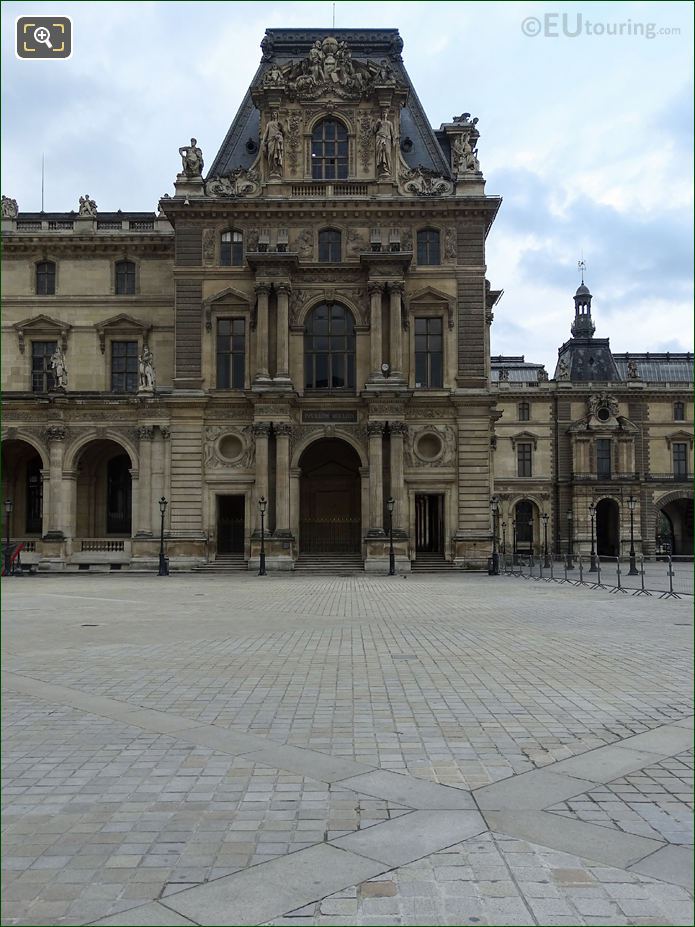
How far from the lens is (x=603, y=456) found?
78438 millimetres

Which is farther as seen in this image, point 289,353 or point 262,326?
point 289,353

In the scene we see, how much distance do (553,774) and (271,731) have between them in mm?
3018

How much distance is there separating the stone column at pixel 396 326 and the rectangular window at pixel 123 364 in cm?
1509

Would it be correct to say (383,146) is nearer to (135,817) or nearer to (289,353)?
(289,353)

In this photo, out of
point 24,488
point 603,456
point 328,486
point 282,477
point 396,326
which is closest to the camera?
Answer: point 282,477

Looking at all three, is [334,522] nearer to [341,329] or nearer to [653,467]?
[341,329]

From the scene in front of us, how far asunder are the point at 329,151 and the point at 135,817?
43.6m

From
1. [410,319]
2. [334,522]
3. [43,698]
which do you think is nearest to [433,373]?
[410,319]

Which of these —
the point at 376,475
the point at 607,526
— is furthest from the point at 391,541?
the point at 607,526

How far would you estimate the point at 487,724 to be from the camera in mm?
9156

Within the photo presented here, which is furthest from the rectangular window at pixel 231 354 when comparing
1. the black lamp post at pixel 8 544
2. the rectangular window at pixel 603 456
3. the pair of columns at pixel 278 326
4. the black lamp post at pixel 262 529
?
the rectangular window at pixel 603 456

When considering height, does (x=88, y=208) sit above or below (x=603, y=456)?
above

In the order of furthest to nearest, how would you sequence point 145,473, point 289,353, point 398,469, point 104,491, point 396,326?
point 104,491, point 289,353, point 145,473, point 396,326, point 398,469

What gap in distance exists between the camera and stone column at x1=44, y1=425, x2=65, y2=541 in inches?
1726
